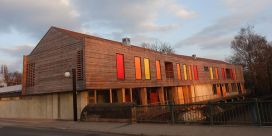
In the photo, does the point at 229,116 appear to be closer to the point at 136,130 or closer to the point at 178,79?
the point at 136,130

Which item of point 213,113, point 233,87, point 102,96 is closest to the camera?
point 213,113

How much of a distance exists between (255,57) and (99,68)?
4628 cm

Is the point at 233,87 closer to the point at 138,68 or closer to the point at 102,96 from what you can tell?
the point at 138,68

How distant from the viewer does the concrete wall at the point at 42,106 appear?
23141 mm

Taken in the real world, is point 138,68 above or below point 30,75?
above

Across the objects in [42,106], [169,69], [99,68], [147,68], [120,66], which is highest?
[169,69]

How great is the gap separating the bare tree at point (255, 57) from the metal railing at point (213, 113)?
4703 centimetres

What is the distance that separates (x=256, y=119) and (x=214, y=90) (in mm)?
36487

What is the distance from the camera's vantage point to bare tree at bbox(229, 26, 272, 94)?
57062 millimetres

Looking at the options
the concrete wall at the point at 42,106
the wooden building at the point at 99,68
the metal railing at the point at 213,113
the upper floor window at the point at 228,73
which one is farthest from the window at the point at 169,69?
the upper floor window at the point at 228,73

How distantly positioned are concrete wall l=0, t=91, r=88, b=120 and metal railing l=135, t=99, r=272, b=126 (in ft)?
24.9

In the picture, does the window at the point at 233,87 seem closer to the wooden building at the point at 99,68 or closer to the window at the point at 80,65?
the wooden building at the point at 99,68

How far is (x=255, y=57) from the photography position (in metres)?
58.7

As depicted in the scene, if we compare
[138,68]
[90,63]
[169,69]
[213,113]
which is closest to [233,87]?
[169,69]
